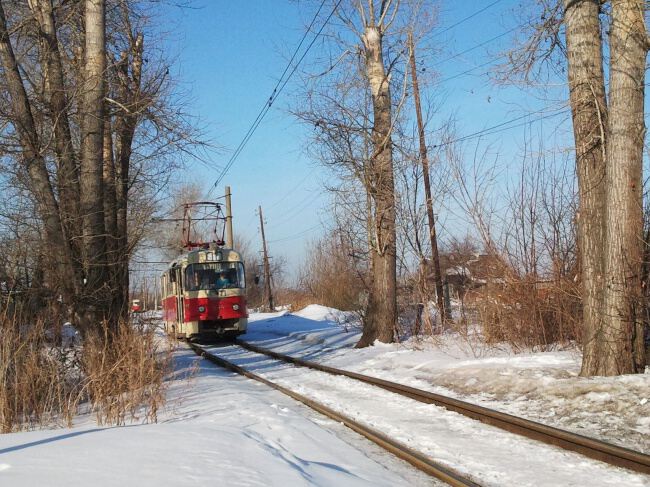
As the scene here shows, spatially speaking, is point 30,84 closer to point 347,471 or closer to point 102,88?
point 102,88

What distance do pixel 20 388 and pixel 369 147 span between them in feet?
36.3

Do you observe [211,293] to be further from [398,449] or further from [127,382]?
[398,449]

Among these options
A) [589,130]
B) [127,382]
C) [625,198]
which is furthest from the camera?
[589,130]

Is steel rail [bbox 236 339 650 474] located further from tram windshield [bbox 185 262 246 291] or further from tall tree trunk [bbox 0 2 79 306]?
tram windshield [bbox 185 262 246 291]

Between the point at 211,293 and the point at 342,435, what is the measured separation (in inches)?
609

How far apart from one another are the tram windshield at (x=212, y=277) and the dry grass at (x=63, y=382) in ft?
39.2

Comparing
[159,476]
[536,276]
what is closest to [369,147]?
[536,276]

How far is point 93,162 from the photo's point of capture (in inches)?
451

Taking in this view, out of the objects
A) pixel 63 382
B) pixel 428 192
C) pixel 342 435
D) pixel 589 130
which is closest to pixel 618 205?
pixel 589 130

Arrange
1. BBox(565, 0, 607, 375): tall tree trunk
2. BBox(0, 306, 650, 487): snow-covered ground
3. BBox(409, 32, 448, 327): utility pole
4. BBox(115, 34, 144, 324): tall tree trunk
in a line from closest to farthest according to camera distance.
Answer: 1. BBox(0, 306, 650, 487): snow-covered ground
2. BBox(565, 0, 607, 375): tall tree trunk
3. BBox(115, 34, 144, 324): tall tree trunk
4. BBox(409, 32, 448, 327): utility pole

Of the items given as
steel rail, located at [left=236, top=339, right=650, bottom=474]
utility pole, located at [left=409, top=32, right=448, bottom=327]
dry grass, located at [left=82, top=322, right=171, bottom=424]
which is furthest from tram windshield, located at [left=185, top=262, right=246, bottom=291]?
steel rail, located at [left=236, top=339, right=650, bottom=474]

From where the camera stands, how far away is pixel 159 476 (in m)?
4.23

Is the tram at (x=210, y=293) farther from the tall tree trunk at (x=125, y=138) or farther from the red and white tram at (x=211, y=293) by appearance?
the tall tree trunk at (x=125, y=138)

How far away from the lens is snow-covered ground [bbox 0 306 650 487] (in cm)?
457
